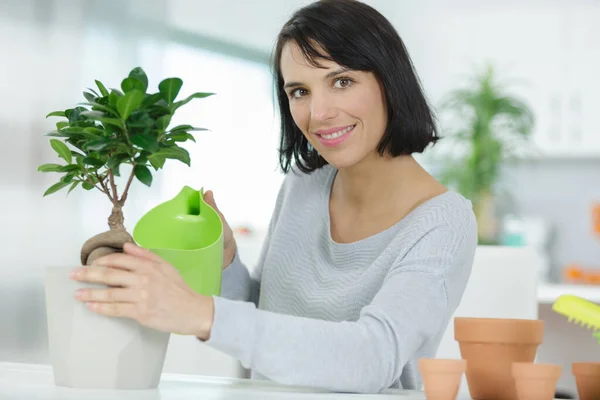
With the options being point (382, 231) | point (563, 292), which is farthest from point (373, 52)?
point (563, 292)

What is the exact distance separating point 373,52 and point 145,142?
580 mm

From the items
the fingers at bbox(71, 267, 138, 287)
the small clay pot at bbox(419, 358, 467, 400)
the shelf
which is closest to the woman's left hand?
the fingers at bbox(71, 267, 138, 287)

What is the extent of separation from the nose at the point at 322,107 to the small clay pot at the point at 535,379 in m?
0.64

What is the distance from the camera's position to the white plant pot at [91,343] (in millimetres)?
978

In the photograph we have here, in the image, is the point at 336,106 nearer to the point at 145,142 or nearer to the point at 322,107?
the point at 322,107

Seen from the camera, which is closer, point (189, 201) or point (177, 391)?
point (177, 391)

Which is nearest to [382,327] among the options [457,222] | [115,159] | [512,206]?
[457,222]

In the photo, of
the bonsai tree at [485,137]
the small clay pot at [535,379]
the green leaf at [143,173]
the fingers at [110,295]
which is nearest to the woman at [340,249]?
the fingers at [110,295]

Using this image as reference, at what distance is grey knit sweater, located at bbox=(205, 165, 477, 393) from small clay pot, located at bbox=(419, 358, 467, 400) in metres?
0.16

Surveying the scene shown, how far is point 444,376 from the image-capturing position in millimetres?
922

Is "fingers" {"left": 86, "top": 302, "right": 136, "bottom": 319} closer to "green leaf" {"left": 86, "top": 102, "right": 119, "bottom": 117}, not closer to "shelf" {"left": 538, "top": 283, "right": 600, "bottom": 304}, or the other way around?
"green leaf" {"left": 86, "top": 102, "right": 119, "bottom": 117}

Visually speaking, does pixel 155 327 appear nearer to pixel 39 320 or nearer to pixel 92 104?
pixel 92 104

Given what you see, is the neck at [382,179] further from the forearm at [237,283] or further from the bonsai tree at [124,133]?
the bonsai tree at [124,133]

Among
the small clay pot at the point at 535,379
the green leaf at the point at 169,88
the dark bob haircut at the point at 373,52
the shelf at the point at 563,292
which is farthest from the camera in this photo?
the shelf at the point at 563,292
